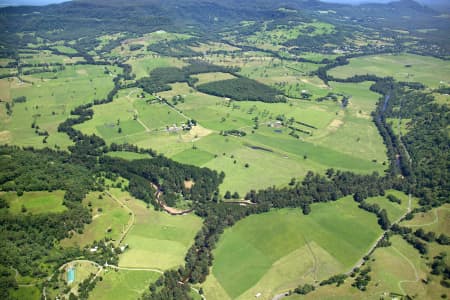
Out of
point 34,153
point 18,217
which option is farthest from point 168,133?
point 18,217

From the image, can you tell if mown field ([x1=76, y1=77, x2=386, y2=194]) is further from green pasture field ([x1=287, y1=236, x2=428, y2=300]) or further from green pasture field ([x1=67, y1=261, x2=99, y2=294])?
green pasture field ([x1=67, y1=261, x2=99, y2=294])

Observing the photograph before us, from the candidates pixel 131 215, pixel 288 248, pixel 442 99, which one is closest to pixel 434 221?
pixel 288 248

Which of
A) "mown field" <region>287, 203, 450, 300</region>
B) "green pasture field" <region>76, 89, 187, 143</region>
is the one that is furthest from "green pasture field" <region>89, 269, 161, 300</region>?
"green pasture field" <region>76, 89, 187, 143</region>

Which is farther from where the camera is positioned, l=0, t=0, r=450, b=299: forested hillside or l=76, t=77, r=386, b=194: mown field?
l=76, t=77, r=386, b=194: mown field

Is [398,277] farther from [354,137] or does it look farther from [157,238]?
[354,137]

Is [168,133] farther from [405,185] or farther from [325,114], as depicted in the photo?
[405,185]

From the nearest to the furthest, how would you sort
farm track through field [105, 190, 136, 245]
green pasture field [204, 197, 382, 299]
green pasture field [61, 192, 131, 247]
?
1. green pasture field [204, 197, 382, 299]
2. green pasture field [61, 192, 131, 247]
3. farm track through field [105, 190, 136, 245]

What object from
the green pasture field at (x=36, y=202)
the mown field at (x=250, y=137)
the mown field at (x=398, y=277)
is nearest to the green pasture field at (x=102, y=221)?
the green pasture field at (x=36, y=202)
